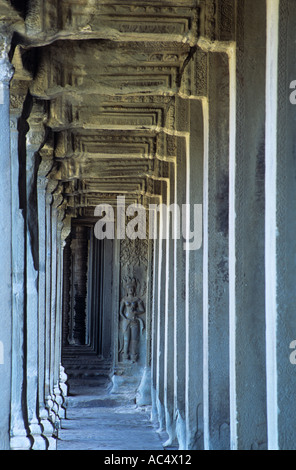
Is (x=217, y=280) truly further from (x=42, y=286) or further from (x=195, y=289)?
(x=42, y=286)

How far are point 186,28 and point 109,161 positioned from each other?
21.4ft

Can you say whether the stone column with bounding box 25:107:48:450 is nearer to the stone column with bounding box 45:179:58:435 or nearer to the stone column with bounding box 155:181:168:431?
the stone column with bounding box 45:179:58:435

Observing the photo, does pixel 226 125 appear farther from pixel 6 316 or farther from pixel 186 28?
pixel 6 316

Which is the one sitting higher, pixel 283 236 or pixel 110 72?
pixel 110 72

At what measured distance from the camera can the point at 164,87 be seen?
8.35 meters

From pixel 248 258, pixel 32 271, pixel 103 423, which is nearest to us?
pixel 248 258

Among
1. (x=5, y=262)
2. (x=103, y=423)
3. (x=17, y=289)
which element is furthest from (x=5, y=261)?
(x=103, y=423)

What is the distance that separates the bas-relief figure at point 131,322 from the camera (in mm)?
18188

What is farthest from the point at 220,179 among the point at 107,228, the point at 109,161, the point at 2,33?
the point at 107,228
